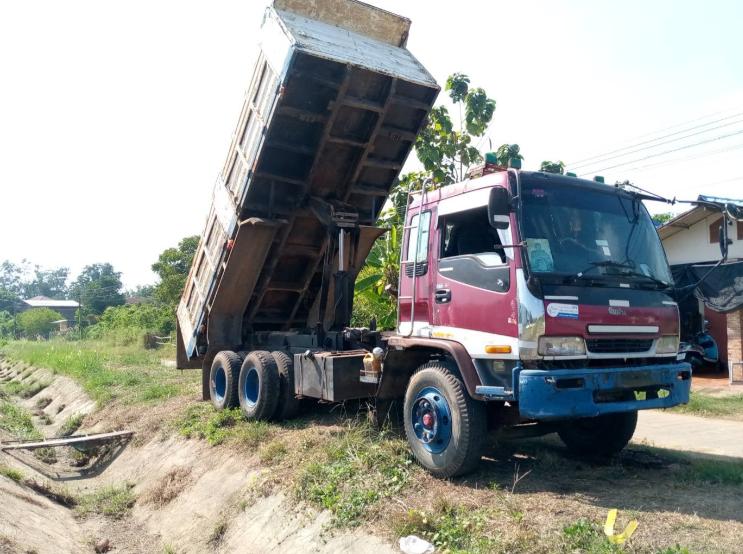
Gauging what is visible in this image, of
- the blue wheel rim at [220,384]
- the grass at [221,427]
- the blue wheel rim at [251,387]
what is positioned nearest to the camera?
the grass at [221,427]

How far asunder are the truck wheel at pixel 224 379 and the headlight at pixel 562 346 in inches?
207

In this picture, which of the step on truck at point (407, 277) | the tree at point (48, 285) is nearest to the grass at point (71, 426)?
the step on truck at point (407, 277)

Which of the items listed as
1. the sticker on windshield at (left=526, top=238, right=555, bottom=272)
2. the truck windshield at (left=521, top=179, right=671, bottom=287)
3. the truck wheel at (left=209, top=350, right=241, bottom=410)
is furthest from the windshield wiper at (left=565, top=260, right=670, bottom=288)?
the truck wheel at (left=209, top=350, right=241, bottom=410)

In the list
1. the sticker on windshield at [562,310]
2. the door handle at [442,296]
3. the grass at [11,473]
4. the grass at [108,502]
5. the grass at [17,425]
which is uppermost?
the door handle at [442,296]

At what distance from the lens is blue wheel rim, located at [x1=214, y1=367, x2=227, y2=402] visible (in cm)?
946

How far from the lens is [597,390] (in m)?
5.13

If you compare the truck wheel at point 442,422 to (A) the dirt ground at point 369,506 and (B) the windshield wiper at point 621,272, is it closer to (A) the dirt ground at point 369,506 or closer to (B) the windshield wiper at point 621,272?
(A) the dirt ground at point 369,506

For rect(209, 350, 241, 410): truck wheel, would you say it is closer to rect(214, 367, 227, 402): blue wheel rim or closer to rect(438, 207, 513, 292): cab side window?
rect(214, 367, 227, 402): blue wheel rim

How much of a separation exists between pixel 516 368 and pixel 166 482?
17.9 feet

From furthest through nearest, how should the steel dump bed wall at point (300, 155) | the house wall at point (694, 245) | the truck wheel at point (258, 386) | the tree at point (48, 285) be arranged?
the tree at point (48, 285), the house wall at point (694, 245), the truck wheel at point (258, 386), the steel dump bed wall at point (300, 155)

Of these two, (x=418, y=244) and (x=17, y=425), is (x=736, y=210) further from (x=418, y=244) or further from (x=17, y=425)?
(x=17, y=425)

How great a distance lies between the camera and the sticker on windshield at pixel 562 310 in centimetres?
504

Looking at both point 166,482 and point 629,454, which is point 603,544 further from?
point 166,482

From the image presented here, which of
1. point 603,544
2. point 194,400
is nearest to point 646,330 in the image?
point 603,544
